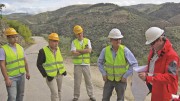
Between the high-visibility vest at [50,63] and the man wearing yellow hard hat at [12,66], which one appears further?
the high-visibility vest at [50,63]

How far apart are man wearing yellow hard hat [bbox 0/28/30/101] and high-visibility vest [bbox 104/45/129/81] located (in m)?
1.85

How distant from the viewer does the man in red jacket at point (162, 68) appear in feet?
14.8

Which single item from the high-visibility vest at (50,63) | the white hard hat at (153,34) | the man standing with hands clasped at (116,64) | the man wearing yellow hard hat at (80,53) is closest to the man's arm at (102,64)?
the man standing with hands clasped at (116,64)

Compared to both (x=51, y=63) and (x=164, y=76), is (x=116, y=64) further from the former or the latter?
(x=164, y=76)

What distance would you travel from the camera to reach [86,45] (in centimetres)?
830

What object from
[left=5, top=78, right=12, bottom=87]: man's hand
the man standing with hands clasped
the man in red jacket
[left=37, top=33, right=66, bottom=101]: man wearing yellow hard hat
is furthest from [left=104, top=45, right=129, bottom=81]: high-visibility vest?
[left=5, top=78, right=12, bottom=87]: man's hand

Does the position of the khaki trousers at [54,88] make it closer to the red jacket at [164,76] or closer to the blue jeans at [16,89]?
the blue jeans at [16,89]

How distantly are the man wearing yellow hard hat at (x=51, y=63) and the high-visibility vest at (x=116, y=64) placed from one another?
119 cm

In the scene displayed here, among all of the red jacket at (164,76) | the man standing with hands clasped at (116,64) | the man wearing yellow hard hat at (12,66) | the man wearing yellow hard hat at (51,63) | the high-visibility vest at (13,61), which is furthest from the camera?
the man wearing yellow hard hat at (51,63)

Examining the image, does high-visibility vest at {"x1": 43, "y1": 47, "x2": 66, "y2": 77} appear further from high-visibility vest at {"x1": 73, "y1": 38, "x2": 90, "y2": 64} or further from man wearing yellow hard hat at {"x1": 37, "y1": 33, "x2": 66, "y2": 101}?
high-visibility vest at {"x1": 73, "y1": 38, "x2": 90, "y2": 64}

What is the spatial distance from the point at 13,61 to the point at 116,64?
2.12 metres

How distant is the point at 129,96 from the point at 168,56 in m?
5.26

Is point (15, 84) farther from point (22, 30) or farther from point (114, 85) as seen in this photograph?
point (22, 30)

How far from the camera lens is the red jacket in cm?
448
